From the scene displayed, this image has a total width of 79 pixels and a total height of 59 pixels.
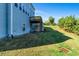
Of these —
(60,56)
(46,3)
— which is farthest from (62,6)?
(60,56)

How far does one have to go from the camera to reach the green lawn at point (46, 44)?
8.81m

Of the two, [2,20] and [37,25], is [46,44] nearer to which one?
[2,20]

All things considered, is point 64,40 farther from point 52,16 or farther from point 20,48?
point 20,48

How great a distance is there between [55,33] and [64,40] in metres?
0.65

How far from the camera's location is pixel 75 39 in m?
10.2

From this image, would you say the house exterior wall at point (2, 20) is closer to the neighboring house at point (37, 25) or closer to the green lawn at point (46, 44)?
the green lawn at point (46, 44)

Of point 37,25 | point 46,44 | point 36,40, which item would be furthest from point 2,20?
point 37,25

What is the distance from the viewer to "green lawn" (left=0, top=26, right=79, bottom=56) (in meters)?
8.81

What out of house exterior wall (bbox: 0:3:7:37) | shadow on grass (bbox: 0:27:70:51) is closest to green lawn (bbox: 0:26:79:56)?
shadow on grass (bbox: 0:27:70:51)

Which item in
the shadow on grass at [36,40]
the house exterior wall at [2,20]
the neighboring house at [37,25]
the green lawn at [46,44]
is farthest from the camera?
the neighboring house at [37,25]

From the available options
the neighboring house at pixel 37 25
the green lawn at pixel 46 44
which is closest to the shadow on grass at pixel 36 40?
the green lawn at pixel 46 44

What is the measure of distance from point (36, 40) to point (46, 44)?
0.59 m

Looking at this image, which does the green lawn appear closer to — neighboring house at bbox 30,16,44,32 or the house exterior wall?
neighboring house at bbox 30,16,44,32

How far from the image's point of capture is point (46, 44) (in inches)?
383
